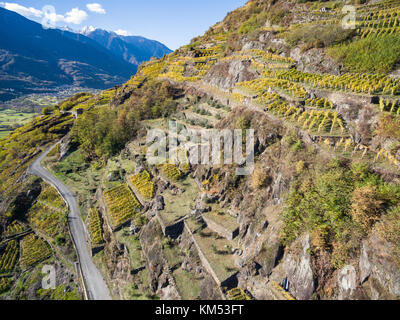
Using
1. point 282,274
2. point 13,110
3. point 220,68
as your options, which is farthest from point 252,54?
point 13,110

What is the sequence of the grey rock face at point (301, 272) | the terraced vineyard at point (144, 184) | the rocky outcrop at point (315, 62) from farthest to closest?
the terraced vineyard at point (144, 184) → the rocky outcrop at point (315, 62) → the grey rock face at point (301, 272)

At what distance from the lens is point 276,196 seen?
17469 millimetres

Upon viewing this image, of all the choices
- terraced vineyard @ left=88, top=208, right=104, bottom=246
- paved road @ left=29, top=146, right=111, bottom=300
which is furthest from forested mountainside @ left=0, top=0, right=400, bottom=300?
paved road @ left=29, top=146, right=111, bottom=300

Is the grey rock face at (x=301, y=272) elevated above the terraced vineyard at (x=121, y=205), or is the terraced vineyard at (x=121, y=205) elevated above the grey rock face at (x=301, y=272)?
the grey rock face at (x=301, y=272)

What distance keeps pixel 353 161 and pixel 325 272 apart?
26.2 feet

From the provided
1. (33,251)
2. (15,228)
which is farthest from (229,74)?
(15,228)

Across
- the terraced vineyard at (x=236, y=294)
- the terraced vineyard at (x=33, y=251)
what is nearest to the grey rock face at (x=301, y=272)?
the terraced vineyard at (x=236, y=294)

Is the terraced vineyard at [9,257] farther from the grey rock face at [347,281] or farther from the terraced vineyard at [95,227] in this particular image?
the grey rock face at [347,281]

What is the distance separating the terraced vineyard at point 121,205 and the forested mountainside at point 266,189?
0.18 m

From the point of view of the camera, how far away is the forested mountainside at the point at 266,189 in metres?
12.6

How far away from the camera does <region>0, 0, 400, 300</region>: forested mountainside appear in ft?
41.3

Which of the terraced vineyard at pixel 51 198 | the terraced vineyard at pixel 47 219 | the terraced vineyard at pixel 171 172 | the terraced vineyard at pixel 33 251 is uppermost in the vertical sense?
the terraced vineyard at pixel 171 172
